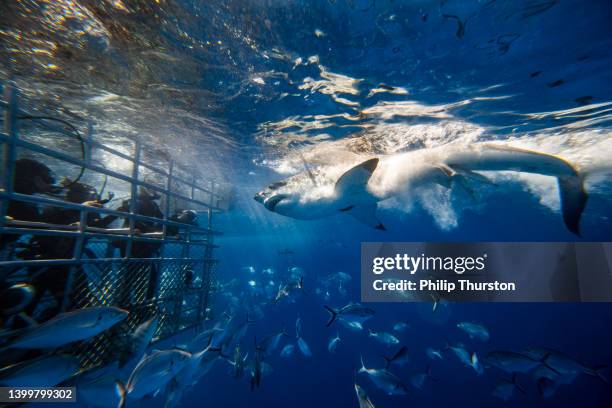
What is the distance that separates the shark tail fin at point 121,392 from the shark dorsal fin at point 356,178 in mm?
4994

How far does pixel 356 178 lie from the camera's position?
18.1 feet

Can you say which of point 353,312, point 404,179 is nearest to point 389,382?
point 353,312

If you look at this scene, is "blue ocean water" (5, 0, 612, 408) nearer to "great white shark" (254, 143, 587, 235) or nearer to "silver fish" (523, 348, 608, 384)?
"great white shark" (254, 143, 587, 235)

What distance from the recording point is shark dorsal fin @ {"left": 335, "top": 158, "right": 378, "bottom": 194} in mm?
5156

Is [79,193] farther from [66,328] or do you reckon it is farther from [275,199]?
[275,199]

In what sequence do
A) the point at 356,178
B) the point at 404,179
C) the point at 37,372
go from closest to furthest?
the point at 37,372
the point at 356,178
the point at 404,179

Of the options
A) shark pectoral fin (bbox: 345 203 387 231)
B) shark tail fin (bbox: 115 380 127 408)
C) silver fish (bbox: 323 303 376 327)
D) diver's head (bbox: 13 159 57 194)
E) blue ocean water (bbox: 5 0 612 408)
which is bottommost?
silver fish (bbox: 323 303 376 327)

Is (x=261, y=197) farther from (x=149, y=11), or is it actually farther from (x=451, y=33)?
(x=451, y=33)

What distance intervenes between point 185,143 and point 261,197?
330 inches

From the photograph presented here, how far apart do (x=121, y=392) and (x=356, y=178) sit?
5.20 m

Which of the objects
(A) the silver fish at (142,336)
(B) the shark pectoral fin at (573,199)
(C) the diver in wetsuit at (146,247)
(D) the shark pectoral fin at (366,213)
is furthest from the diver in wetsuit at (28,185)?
(B) the shark pectoral fin at (573,199)

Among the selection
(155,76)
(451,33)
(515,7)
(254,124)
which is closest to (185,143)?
(254,124)

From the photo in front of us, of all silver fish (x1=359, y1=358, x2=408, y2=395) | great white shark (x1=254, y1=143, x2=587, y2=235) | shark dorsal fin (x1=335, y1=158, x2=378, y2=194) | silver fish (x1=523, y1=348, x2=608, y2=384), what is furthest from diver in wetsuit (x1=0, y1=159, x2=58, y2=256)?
silver fish (x1=523, y1=348, x2=608, y2=384)

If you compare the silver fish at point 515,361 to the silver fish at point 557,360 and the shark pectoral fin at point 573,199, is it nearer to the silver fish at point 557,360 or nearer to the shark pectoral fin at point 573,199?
the silver fish at point 557,360
